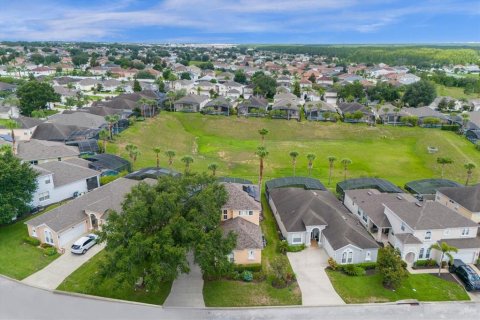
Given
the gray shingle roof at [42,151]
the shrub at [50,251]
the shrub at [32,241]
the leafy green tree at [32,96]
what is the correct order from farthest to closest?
the leafy green tree at [32,96] → the gray shingle roof at [42,151] → the shrub at [32,241] → the shrub at [50,251]

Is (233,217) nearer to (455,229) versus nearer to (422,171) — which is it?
(455,229)

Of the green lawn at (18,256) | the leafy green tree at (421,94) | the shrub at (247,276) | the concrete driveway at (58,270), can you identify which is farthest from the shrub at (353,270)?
the leafy green tree at (421,94)

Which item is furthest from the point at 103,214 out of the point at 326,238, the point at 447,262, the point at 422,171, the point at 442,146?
the point at 442,146

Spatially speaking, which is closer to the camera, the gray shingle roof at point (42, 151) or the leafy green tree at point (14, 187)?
the leafy green tree at point (14, 187)

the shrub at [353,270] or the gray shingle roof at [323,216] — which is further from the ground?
the gray shingle roof at [323,216]

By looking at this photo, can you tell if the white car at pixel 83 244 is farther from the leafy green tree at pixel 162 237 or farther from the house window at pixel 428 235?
the house window at pixel 428 235

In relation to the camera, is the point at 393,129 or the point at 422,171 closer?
the point at 422,171
